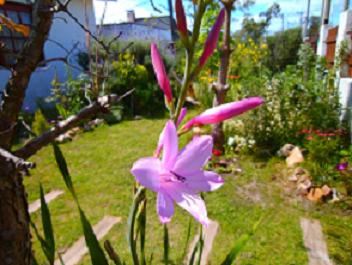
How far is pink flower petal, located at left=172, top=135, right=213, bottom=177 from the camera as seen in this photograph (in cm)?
55

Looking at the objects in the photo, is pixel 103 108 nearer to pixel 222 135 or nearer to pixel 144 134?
pixel 222 135

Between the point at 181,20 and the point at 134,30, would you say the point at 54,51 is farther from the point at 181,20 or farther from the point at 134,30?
the point at 181,20

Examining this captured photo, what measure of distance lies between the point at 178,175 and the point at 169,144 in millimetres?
70

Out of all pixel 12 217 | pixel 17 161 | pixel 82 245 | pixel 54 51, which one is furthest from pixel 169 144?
pixel 54 51

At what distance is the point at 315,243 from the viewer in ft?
7.43

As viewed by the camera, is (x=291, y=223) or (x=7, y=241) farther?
(x=291, y=223)

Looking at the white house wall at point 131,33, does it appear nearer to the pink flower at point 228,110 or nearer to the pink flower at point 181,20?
the pink flower at point 181,20

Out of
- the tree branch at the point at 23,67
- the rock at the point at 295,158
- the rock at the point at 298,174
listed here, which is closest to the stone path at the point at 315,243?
the rock at the point at 298,174

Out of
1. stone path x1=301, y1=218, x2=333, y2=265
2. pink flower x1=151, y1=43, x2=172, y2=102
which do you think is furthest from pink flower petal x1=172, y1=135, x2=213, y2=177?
stone path x1=301, y1=218, x2=333, y2=265

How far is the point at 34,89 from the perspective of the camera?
7160mm

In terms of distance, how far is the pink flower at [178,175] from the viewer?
1.66 feet

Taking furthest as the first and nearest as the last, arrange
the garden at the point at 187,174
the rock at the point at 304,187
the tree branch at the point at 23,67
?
the rock at the point at 304,187
the tree branch at the point at 23,67
the garden at the point at 187,174

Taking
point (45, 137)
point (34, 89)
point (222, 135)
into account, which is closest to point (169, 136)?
point (45, 137)

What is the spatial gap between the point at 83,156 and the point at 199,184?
4090mm
